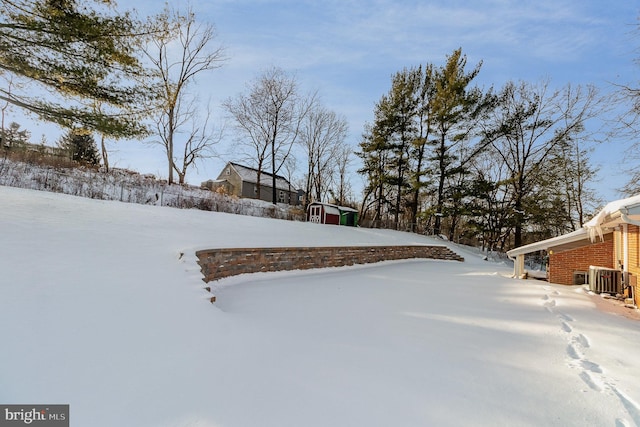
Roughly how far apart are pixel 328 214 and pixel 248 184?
14051 mm

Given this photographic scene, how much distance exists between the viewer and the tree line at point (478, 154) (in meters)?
18.1

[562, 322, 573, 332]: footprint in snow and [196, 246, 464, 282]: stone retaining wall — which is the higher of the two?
[196, 246, 464, 282]: stone retaining wall

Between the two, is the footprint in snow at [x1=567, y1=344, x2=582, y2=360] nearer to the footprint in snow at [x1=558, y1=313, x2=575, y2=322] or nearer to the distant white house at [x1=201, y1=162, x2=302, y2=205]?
the footprint in snow at [x1=558, y1=313, x2=575, y2=322]

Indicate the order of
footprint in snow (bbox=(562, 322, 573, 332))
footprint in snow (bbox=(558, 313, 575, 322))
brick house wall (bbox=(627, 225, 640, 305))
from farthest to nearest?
brick house wall (bbox=(627, 225, 640, 305)), footprint in snow (bbox=(558, 313, 575, 322)), footprint in snow (bbox=(562, 322, 573, 332))

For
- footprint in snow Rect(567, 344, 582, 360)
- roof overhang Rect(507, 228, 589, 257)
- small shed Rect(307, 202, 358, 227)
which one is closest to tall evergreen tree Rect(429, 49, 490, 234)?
small shed Rect(307, 202, 358, 227)

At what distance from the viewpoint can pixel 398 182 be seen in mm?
21031

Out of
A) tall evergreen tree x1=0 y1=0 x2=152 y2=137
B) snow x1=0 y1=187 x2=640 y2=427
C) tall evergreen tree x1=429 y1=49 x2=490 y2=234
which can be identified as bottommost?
snow x1=0 y1=187 x2=640 y2=427

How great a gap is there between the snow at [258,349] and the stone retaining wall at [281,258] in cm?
48

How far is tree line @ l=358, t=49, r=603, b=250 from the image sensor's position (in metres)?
18.1

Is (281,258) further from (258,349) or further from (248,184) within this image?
(248,184)

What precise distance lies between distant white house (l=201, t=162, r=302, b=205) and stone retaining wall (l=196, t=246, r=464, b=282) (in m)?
18.3

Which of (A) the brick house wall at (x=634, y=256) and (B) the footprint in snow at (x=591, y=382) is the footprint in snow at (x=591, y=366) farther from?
(A) the brick house wall at (x=634, y=256)

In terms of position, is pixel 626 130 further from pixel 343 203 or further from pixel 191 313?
pixel 343 203

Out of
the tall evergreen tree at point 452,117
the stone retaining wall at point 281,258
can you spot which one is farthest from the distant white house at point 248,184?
the stone retaining wall at point 281,258
